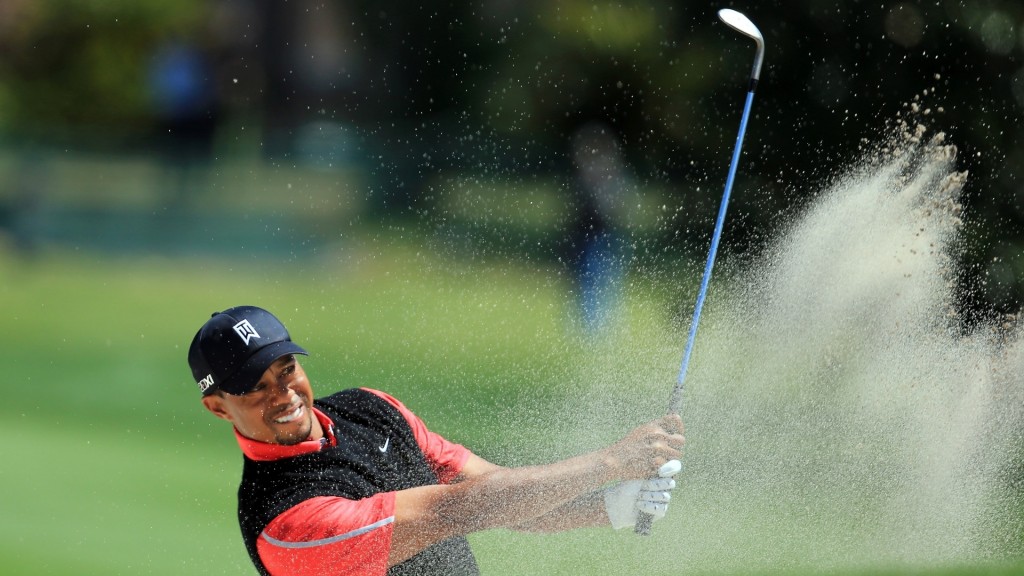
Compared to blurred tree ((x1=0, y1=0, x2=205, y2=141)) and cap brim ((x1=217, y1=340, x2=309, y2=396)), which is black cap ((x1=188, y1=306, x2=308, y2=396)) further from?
blurred tree ((x1=0, y1=0, x2=205, y2=141))

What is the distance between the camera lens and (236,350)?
3875mm

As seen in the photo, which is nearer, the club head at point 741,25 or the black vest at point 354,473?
the black vest at point 354,473

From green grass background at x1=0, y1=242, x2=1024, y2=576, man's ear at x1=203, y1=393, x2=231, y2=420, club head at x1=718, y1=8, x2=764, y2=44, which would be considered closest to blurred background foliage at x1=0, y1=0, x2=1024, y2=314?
green grass background at x1=0, y1=242, x2=1024, y2=576

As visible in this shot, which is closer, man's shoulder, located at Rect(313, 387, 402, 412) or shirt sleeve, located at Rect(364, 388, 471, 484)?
man's shoulder, located at Rect(313, 387, 402, 412)

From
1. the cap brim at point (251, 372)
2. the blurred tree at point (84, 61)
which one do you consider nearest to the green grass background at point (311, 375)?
the cap brim at point (251, 372)

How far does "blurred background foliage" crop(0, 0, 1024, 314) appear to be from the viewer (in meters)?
10.6

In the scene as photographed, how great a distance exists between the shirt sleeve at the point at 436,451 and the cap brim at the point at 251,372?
52 cm

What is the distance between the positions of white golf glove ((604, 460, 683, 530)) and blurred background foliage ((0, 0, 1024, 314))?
488 centimetres

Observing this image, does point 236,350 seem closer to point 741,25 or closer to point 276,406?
point 276,406

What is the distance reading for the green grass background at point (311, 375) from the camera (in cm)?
652

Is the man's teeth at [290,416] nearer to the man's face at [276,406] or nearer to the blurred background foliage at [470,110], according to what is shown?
the man's face at [276,406]

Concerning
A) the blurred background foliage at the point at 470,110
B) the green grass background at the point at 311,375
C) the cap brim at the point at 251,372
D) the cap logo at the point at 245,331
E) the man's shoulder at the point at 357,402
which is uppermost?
the blurred background foliage at the point at 470,110

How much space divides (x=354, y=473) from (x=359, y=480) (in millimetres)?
28

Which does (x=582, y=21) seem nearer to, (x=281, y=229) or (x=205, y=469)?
(x=281, y=229)
